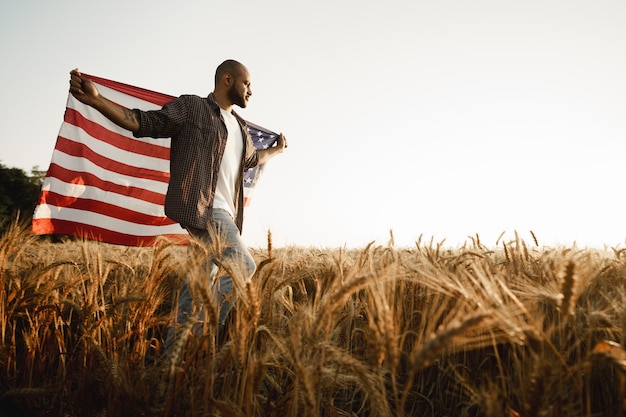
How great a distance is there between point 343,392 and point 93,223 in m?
3.88

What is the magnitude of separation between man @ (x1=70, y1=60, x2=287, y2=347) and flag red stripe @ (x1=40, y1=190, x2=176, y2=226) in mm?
2162

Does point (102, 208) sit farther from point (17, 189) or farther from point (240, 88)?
point (17, 189)

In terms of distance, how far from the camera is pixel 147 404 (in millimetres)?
1184

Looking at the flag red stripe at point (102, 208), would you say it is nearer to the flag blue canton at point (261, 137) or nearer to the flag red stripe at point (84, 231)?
the flag red stripe at point (84, 231)

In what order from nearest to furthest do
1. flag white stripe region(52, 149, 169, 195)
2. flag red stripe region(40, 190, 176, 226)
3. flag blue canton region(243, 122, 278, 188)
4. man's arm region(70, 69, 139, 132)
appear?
man's arm region(70, 69, 139, 132) < flag red stripe region(40, 190, 176, 226) < flag white stripe region(52, 149, 169, 195) < flag blue canton region(243, 122, 278, 188)

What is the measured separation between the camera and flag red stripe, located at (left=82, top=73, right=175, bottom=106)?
480cm

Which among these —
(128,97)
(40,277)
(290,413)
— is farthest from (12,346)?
(128,97)

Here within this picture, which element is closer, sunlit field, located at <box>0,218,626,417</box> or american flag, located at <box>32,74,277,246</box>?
sunlit field, located at <box>0,218,626,417</box>

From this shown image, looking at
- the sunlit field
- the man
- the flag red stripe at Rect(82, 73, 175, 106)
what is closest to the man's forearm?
the man

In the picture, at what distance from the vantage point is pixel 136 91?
16.4 ft

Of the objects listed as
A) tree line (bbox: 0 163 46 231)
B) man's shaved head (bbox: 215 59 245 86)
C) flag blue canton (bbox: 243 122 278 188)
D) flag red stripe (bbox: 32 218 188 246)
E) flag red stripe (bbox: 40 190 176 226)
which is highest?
tree line (bbox: 0 163 46 231)

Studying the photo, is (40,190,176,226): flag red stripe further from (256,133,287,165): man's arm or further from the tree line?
the tree line

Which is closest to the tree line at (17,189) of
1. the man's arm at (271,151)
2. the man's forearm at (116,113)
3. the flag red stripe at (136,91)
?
the flag red stripe at (136,91)

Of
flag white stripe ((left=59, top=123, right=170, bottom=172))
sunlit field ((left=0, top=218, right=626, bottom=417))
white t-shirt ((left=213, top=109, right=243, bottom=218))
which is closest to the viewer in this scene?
sunlit field ((left=0, top=218, right=626, bottom=417))
